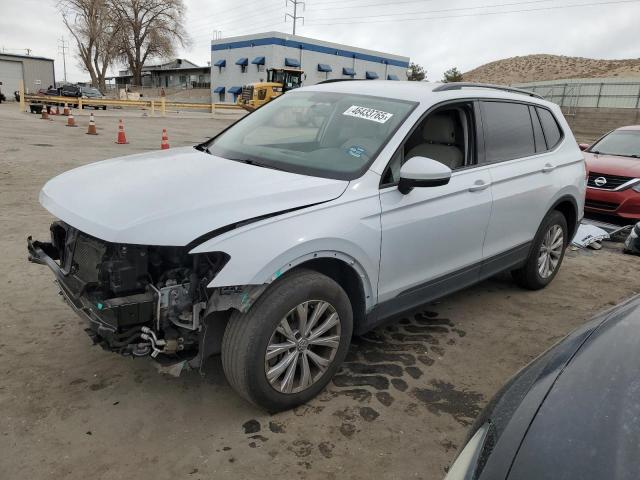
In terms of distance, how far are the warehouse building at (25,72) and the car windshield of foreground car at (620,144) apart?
5231 centimetres

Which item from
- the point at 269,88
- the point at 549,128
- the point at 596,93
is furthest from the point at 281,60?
the point at 549,128

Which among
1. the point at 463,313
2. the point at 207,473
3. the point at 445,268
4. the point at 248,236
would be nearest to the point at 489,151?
the point at 445,268

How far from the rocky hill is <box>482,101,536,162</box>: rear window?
207 ft

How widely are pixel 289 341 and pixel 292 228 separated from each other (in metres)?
0.62

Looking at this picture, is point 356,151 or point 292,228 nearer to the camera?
point 292,228

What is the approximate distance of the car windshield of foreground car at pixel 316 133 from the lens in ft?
10.2

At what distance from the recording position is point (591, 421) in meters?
1.42

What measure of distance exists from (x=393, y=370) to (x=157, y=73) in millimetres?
82249

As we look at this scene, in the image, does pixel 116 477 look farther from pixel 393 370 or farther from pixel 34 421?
pixel 393 370

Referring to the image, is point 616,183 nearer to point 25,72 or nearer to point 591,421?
point 591,421

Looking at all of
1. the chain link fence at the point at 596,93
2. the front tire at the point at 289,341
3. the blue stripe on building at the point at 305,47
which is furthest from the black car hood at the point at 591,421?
the blue stripe on building at the point at 305,47

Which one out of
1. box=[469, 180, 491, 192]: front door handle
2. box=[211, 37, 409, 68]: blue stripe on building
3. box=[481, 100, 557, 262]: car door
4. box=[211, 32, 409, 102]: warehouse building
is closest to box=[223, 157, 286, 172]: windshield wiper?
box=[469, 180, 491, 192]: front door handle

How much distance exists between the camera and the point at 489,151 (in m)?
3.86

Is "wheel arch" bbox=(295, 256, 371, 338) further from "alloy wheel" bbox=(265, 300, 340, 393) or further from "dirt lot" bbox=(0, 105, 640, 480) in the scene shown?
"dirt lot" bbox=(0, 105, 640, 480)
